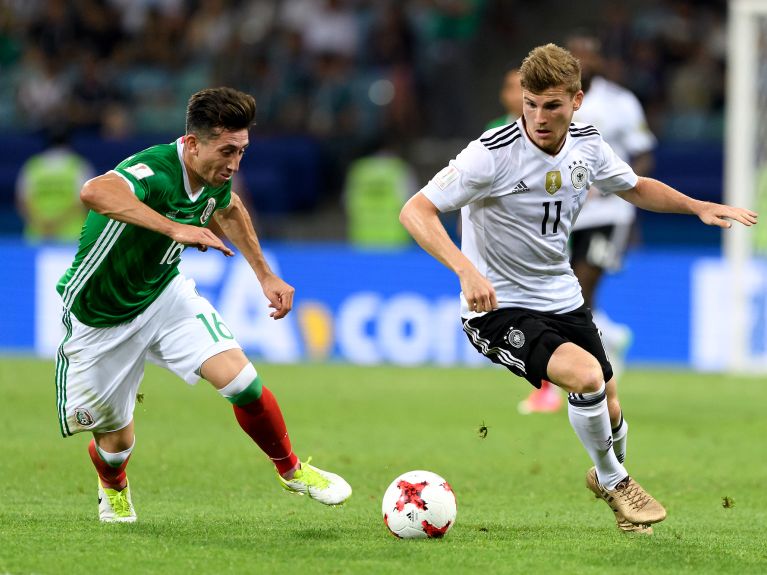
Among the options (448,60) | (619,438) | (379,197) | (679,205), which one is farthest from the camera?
(448,60)

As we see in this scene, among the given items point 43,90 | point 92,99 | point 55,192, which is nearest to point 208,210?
point 55,192

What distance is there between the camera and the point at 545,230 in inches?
248

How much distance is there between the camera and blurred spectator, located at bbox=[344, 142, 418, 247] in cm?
1808

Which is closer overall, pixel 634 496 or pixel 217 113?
pixel 217 113

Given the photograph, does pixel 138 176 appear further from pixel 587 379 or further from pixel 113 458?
pixel 587 379

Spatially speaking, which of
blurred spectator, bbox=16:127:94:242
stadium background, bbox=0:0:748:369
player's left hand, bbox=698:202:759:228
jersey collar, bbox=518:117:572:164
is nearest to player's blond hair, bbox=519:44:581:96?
jersey collar, bbox=518:117:572:164

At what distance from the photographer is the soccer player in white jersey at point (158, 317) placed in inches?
241

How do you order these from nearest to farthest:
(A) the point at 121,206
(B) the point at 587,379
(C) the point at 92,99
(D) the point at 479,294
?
(D) the point at 479,294 < (A) the point at 121,206 < (B) the point at 587,379 < (C) the point at 92,99

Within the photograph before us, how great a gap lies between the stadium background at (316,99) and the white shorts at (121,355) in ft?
28.1

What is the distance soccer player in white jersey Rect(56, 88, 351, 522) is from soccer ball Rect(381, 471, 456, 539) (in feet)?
1.46

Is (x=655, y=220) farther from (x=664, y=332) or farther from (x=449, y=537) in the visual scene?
(x=449, y=537)

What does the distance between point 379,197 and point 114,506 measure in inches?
472

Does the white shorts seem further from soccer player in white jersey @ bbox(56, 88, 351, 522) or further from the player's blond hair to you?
the player's blond hair

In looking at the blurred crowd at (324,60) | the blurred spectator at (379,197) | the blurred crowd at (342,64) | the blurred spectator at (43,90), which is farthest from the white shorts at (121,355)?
the blurred spectator at (43,90)
